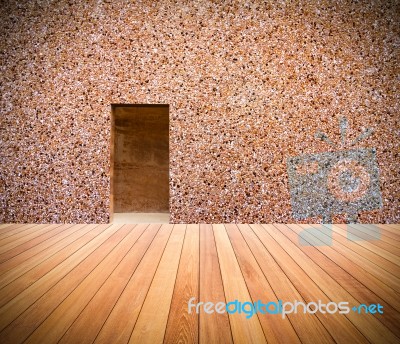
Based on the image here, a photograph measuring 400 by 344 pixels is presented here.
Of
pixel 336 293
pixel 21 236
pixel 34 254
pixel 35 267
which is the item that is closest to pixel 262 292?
pixel 336 293

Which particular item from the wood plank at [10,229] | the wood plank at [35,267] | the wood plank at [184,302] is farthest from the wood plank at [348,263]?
the wood plank at [10,229]

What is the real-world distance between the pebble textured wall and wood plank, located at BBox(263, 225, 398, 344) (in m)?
1.18

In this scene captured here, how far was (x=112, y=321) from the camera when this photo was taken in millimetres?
1161

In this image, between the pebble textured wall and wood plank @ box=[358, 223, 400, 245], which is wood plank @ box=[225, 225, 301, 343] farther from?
wood plank @ box=[358, 223, 400, 245]

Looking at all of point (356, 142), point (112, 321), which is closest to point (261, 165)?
point (356, 142)

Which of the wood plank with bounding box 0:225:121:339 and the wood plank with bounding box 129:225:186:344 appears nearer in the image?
the wood plank with bounding box 129:225:186:344

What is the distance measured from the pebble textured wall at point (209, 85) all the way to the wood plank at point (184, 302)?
1299 millimetres

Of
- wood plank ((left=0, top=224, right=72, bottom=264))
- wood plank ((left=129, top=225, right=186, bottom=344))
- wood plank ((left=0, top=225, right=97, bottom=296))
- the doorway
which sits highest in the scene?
the doorway

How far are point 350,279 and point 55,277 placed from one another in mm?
1764

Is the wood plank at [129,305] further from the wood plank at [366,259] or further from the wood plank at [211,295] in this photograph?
the wood plank at [366,259]

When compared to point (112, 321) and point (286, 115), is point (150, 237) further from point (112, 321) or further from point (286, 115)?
point (286, 115)

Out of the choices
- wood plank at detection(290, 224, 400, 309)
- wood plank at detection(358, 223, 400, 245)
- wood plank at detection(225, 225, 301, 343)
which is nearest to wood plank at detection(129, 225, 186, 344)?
wood plank at detection(225, 225, 301, 343)

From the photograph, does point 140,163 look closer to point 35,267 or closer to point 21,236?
point 21,236

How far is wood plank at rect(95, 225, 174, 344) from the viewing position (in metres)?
1.07
